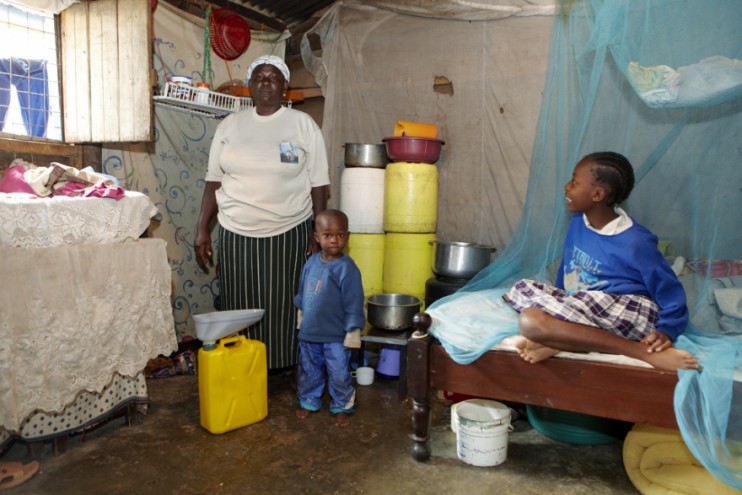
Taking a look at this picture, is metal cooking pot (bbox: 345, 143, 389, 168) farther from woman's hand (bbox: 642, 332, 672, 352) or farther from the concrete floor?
woman's hand (bbox: 642, 332, 672, 352)

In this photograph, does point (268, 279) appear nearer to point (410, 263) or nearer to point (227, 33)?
point (410, 263)

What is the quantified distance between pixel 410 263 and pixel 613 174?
1.63m

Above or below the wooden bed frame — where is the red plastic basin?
above

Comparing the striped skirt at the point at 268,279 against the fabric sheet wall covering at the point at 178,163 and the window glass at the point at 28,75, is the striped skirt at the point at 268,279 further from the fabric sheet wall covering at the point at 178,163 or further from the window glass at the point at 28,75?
the window glass at the point at 28,75

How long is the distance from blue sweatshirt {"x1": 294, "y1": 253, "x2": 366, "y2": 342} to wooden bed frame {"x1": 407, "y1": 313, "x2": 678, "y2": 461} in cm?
55

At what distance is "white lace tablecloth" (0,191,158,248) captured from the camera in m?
2.16

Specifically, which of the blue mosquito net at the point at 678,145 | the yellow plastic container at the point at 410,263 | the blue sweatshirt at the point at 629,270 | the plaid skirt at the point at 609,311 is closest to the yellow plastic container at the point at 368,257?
the yellow plastic container at the point at 410,263

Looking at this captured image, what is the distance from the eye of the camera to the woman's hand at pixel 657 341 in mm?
1954

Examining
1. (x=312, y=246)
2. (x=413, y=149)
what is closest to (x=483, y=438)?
(x=312, y=246)

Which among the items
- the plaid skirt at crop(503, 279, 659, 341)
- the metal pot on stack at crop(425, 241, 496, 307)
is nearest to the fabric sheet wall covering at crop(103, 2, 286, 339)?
the metal pot on stack at crop(425, 241, 496, 307)

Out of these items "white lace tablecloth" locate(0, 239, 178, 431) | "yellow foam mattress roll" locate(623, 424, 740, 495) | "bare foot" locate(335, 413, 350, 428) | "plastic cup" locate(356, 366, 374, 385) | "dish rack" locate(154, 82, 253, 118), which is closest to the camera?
"yellow foam mattress roll" locate(623, 424, 740, 495)

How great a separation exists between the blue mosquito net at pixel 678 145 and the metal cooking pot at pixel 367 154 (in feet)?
4.27

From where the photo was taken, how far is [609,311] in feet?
6.91

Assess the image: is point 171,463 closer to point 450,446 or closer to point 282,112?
point 450,446
